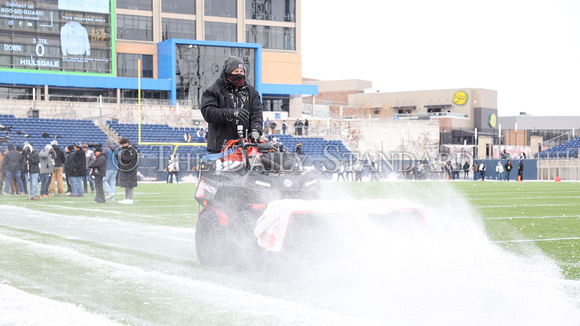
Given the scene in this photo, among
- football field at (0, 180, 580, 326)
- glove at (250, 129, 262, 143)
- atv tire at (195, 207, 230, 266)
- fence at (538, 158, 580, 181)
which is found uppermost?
glove at (250, 129, 262, 143)

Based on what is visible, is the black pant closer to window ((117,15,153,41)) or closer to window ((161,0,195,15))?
window ((117,15,153,41))

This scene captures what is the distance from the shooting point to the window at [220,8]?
233 ft

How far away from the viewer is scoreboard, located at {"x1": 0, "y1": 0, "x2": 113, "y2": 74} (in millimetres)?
50312

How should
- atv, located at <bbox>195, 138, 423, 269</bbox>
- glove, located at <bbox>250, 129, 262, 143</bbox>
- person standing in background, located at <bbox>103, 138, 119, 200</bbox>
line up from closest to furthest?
atv, located at <bbox>195, 138, 423, 269</bbox> → glove, located at <bbox>250, 129, 262, 143</bbox> → person standing in background, located at <bbox>103, 138, 119, 200</bbox>

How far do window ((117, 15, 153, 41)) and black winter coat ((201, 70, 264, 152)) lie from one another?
62.0 m

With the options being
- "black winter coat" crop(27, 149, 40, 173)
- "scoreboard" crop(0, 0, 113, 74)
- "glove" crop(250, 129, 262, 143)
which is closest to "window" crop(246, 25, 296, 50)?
"scoreboard" crop(0, 0, 113, 74)

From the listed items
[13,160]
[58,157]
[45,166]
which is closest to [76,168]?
[45,166]

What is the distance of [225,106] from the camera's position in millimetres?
7508

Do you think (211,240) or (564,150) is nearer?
(211,240)

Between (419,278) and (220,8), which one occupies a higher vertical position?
(220,8)

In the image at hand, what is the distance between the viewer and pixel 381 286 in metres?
5.64

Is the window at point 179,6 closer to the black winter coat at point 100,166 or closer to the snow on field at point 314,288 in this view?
the black winter coat at point 100,166

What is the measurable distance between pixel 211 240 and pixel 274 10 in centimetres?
6884

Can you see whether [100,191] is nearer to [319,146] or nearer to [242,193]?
[242,193]
